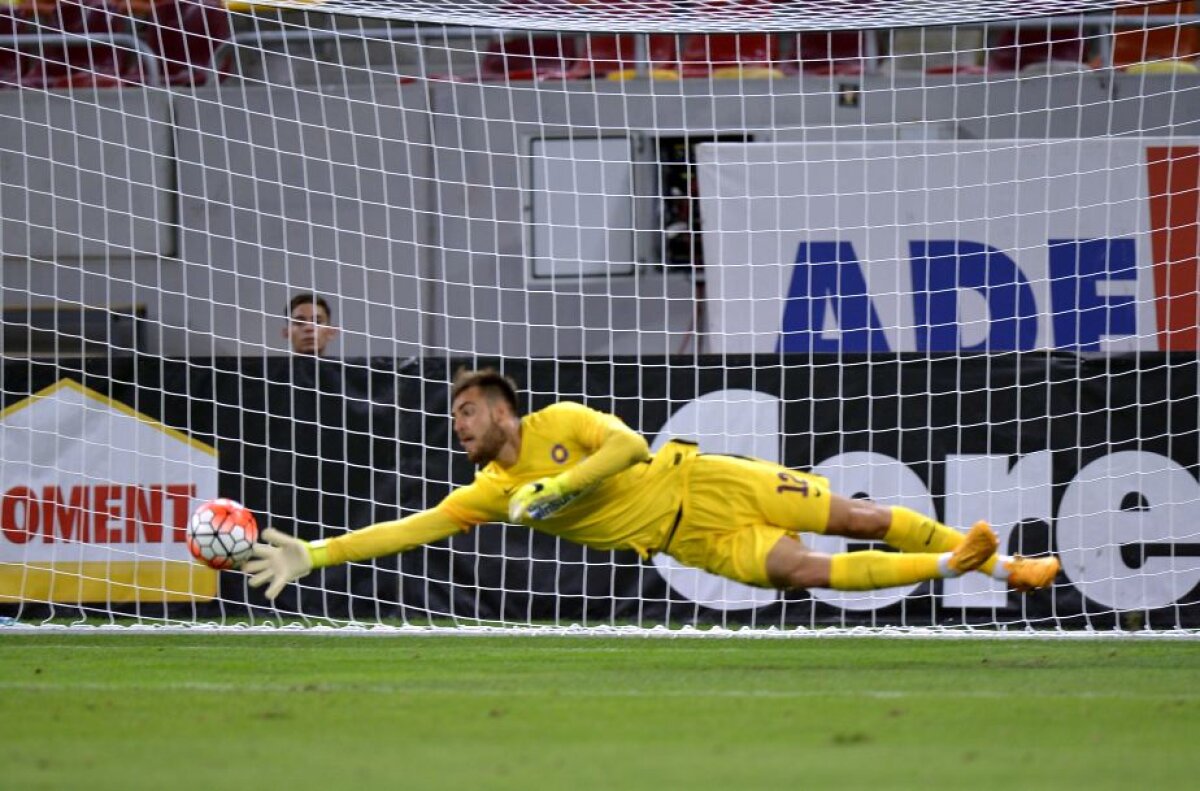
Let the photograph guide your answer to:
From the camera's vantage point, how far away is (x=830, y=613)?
11.3 m

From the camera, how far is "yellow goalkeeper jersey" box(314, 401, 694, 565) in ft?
28.0

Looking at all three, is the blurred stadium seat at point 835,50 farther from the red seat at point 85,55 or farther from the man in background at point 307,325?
the red seat at point 85,55

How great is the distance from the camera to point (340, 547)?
8633 mm

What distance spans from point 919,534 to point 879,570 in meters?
0.47

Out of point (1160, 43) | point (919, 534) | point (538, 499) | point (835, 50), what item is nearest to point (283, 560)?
point (538, 499)

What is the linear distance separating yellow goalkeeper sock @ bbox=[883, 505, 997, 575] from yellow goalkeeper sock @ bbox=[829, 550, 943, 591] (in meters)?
0.32

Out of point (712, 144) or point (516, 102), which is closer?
point (712, 144)

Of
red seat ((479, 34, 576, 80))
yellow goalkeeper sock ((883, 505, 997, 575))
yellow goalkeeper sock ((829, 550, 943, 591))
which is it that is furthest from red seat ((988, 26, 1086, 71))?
yellow goalkeeper sock ((829, 550, 943, 591))

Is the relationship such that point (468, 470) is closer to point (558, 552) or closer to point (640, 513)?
point (558, 552)

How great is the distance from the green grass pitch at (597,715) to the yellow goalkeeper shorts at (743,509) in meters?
0.52

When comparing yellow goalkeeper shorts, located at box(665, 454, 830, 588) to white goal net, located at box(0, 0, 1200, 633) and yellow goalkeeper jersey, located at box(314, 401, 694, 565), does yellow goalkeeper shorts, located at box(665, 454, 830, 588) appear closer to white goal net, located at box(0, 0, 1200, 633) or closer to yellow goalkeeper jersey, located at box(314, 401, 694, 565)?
yellow goalkeeper jersey, located at box(314, 401, 694, 565)

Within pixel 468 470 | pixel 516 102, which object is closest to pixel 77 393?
pixel 468 470

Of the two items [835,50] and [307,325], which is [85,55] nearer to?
[307,325]

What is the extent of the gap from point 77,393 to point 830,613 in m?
4.93
